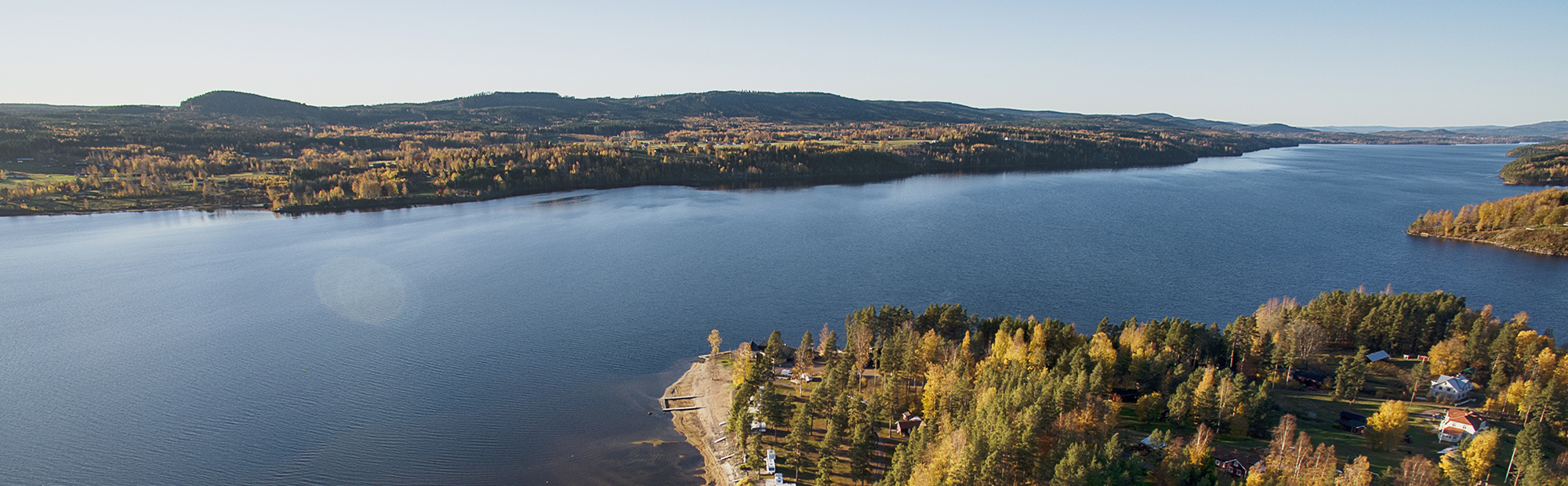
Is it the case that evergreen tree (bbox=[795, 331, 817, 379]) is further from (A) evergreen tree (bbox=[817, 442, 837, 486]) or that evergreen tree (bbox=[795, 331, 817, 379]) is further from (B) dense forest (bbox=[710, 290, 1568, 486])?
(A) evergreen tree (bbox=[817, 442, 837, 486])

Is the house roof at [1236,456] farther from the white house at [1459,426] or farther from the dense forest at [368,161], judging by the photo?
the dense forest at [368,161]

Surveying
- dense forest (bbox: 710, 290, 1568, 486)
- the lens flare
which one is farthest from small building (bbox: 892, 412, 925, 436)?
the lens flare

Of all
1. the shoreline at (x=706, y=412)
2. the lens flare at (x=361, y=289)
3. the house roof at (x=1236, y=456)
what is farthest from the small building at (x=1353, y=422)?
the lens flare at (x=361, y=289)

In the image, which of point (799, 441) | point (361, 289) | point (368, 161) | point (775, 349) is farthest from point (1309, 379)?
point (368, 161)

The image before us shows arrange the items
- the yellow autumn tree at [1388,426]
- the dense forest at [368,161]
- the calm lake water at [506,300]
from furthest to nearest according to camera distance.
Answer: the dense forest at [368,161]
the calm lake water at [506,300]
the yellow autumn tree at [1388,426]

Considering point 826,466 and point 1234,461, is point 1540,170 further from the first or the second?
point 826,466

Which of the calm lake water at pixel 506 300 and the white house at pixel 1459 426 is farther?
the calm lake water at pixel 506 300

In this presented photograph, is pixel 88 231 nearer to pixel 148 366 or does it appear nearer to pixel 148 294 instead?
pixel 148 294

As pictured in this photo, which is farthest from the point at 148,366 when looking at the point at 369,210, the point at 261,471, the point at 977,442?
the point at 369,210
